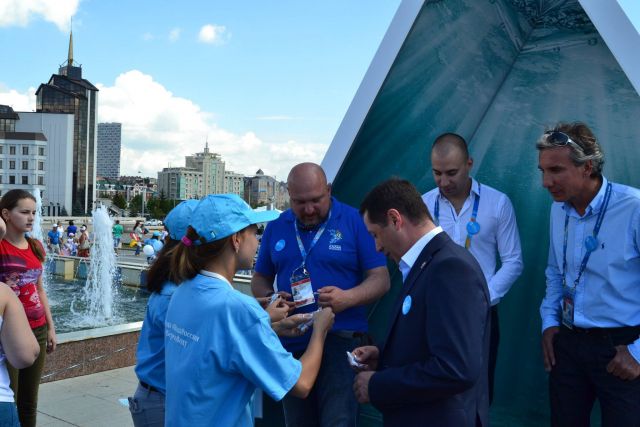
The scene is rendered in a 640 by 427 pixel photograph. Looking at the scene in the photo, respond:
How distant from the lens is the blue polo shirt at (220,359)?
7.83ft

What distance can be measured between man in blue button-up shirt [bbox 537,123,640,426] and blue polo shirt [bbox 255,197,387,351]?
109 centimetres

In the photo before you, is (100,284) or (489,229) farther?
(100,284)

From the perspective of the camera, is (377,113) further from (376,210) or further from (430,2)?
(376,210)

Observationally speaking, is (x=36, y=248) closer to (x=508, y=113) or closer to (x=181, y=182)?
(x=508, y=113)

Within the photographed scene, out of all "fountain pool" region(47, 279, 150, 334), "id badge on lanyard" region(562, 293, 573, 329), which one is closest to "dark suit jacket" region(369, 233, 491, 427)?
"id badge on lanyard" region(562, 293, 573, 329)

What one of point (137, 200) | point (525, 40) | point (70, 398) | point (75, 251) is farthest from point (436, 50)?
point (137, 200)

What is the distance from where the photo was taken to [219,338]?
2.38m

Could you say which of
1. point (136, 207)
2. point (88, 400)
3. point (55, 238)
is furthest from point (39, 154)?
point (88, 400)

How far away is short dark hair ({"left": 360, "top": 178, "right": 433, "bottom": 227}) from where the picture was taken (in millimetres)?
2406

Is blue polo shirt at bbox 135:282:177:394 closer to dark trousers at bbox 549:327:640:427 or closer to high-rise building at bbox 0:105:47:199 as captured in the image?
dark trousers at bbox 549:327:640:427

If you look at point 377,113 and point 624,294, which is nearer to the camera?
point 624,294

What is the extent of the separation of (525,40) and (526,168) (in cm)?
98

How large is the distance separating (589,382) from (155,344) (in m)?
2.22

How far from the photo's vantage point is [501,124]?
4.91 metres
